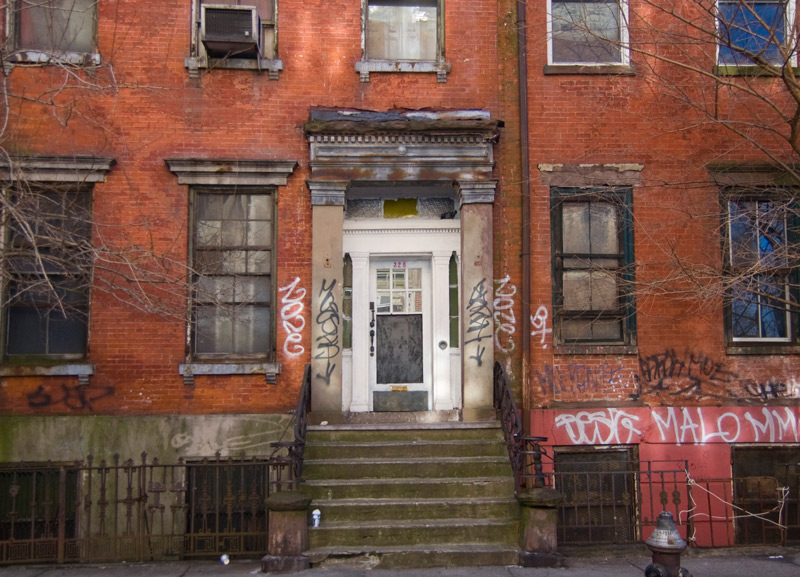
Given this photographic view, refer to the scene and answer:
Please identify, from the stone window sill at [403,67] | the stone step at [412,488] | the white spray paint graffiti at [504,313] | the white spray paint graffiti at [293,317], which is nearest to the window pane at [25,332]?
the white spray paint graffiti at [293,317]

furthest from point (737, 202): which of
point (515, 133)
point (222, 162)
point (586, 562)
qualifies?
point (222, 162)

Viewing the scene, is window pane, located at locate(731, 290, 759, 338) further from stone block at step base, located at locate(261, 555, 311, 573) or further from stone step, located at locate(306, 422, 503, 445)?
stone block at step base, located at locate(261, 555, 311, 573)

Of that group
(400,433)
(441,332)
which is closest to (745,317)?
(441,332)

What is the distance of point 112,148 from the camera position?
9.99 metres

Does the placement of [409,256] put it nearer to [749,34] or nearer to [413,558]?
[413,558]

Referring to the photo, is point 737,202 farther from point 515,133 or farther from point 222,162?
point 222,162

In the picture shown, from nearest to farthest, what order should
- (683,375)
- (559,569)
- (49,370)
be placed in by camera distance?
(559,569)
(49,370)
(683,375)

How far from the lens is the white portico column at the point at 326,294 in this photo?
9.68 meters

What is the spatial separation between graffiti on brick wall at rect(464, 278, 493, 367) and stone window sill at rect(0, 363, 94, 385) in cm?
481

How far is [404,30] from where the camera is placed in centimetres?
1055

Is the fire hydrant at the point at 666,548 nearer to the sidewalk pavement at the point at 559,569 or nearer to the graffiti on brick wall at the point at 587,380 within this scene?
the sidewalk pavement at the point at 559,569

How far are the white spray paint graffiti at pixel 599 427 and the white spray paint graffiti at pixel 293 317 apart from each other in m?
3.50

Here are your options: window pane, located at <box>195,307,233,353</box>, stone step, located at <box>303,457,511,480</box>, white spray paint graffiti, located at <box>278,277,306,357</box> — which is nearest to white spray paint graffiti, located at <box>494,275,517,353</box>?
stone step, located at <box>303,457,511,480</box>

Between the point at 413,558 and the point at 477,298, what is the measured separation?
3.47 meters
